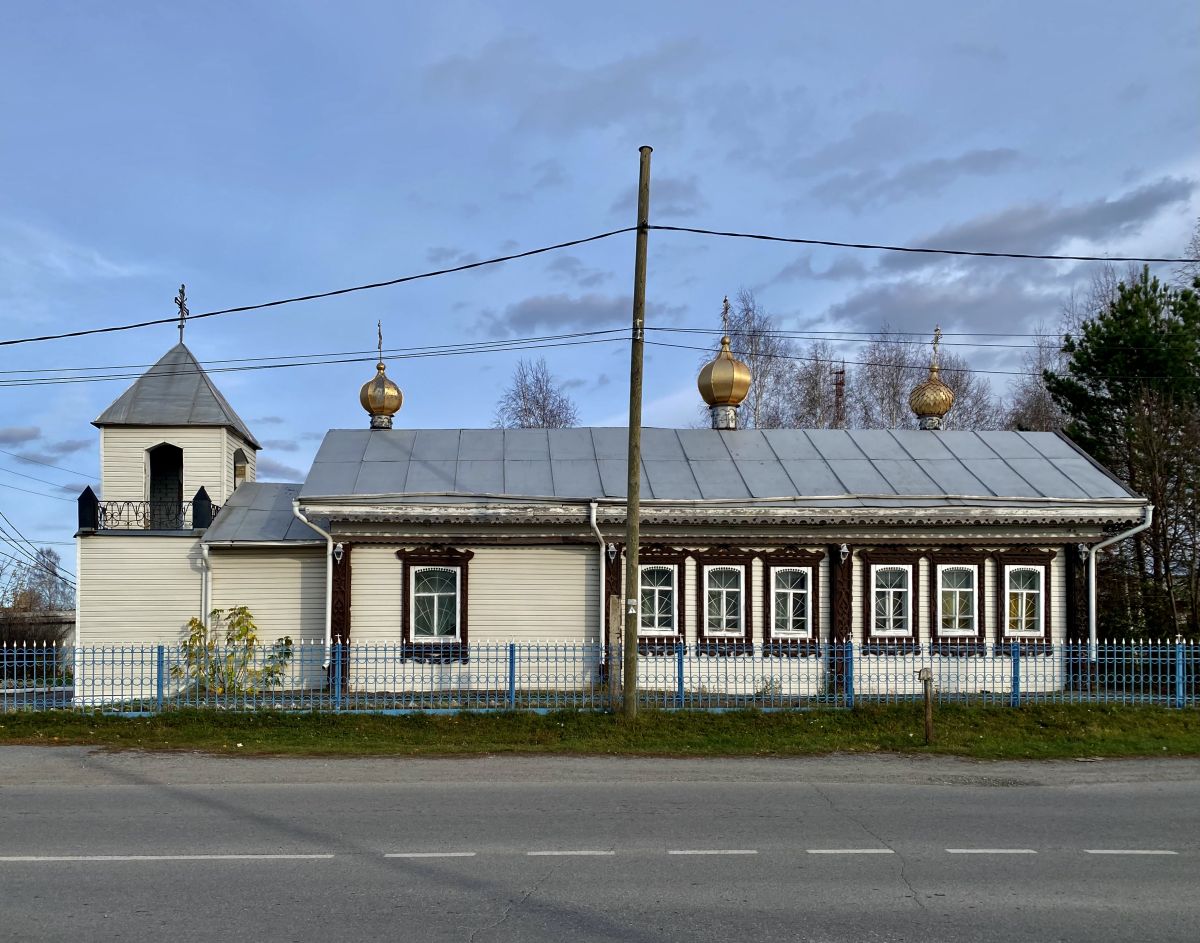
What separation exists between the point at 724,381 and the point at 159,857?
591 inches

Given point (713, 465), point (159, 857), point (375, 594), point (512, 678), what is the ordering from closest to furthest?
point (159, 857) → point (512, 678) → point (375, 594) → point (713, 465)

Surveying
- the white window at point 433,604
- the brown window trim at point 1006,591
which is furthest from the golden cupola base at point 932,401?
the white window at point 433,604

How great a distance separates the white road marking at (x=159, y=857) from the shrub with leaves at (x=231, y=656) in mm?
8043

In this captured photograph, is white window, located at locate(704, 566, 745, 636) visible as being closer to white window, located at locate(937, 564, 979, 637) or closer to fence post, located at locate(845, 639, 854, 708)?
fence post, located at locate(845, 639, 854, 708)

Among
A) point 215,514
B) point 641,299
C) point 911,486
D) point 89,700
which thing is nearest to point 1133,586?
point 911,486

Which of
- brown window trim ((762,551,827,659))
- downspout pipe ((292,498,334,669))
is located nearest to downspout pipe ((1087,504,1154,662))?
brown window trim ((762,551,827,659))

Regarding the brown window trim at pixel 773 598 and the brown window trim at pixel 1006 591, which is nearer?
the brown window trim at pixel 773 598

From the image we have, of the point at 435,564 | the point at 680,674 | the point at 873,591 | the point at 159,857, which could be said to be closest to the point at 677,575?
the point at 680,674

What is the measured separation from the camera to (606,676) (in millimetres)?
16016

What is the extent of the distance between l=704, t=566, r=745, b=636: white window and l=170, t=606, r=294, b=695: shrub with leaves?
262 inches

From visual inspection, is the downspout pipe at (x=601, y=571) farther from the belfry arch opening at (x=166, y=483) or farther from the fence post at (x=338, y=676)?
the belfry arch opening at (x=166, y=483)

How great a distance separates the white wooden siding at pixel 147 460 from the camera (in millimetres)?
19234

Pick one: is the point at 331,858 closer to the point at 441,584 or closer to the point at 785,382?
the point at 441,584

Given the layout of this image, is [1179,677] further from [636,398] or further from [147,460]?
[147,460]
